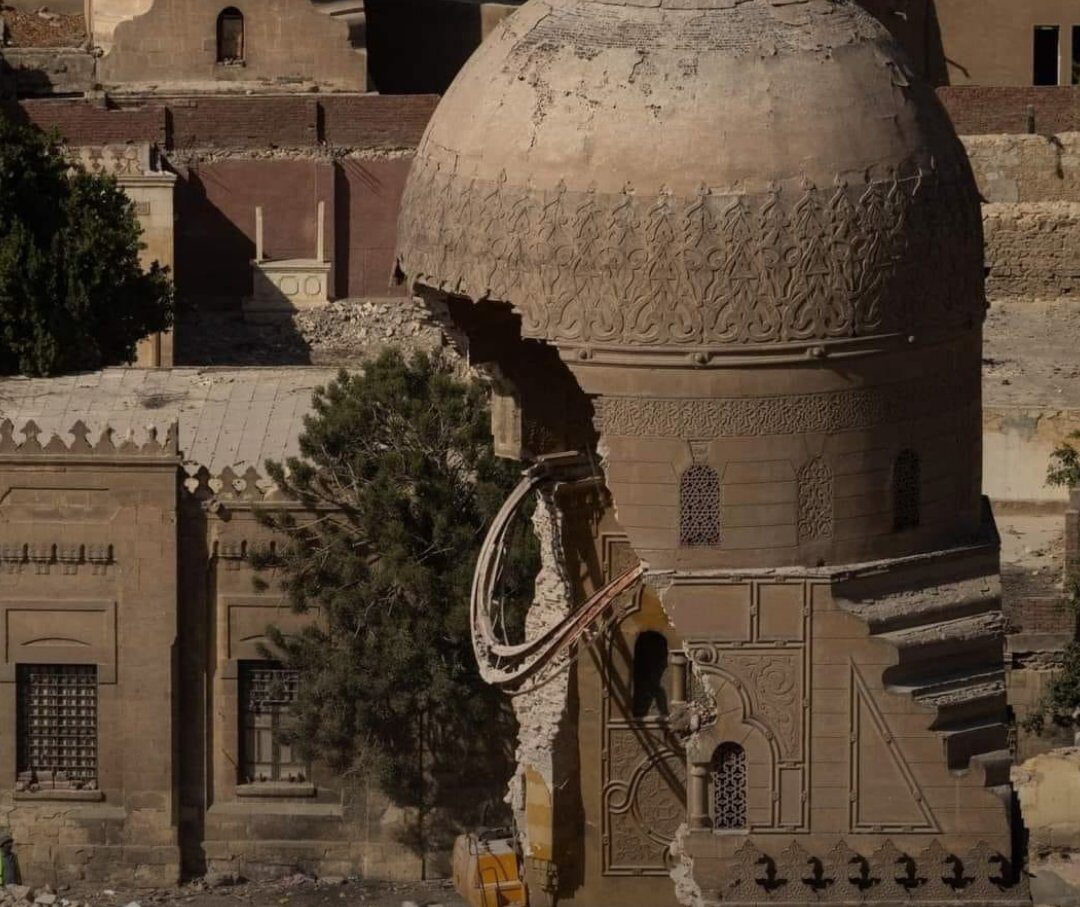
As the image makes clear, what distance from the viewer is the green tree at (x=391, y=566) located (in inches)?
1208

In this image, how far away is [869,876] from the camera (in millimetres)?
17891

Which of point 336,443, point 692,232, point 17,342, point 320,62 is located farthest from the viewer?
point 320,62

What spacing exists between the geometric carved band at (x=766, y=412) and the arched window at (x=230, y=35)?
36593 millimetres

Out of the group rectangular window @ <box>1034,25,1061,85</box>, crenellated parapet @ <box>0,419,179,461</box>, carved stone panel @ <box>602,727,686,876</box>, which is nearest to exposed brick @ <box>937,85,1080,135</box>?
rectangular window @ <box>1034,25,1061,85</box>

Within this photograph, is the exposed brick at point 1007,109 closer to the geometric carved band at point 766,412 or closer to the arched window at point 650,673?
the arched window at point 650,673

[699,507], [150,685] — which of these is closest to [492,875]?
[699,507]

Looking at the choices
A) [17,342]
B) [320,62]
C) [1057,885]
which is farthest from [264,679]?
[320,62]

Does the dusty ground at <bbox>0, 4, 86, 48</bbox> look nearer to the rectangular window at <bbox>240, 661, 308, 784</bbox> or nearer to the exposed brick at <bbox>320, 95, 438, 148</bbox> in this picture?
the exposed brick at <bbox>320, 95, 438, 148</bbox>

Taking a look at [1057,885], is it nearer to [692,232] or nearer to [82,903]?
[692,232]

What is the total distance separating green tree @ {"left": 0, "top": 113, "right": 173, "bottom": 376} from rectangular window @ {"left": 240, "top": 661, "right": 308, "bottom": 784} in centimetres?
928

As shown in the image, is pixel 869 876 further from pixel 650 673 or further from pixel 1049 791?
pixel 1049 791

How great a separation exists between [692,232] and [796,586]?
1.51 meters

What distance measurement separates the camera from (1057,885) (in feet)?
59.9

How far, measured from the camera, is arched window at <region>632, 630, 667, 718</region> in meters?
20.2
